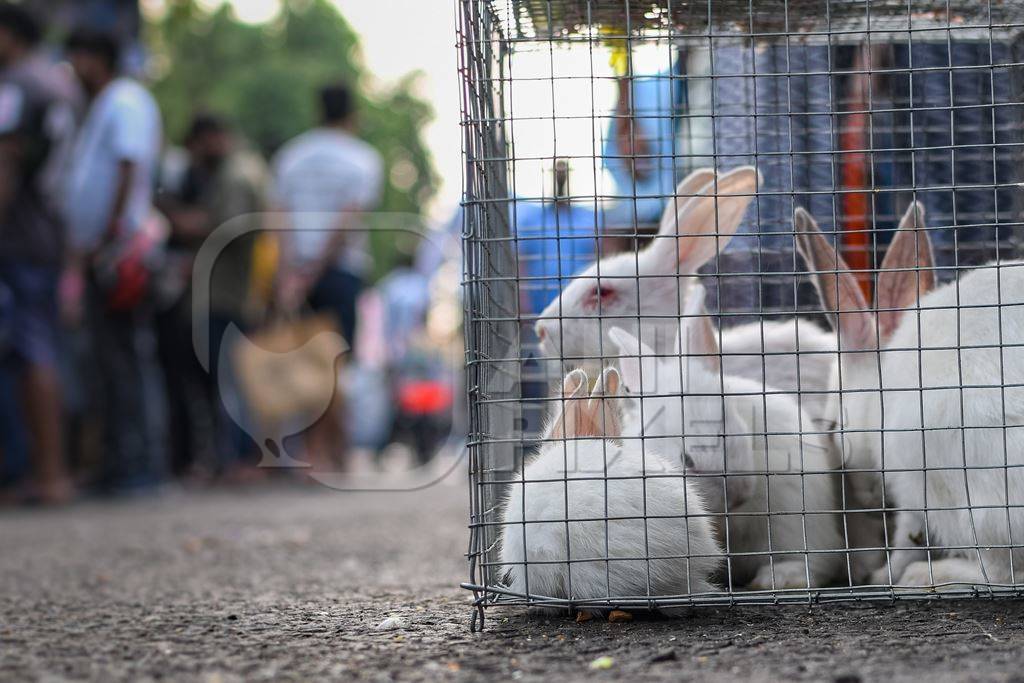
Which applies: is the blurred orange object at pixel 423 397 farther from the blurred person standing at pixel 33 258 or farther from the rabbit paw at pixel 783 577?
the rabbit paw at pixel 783 577

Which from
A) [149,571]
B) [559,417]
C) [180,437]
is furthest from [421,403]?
[559,417]

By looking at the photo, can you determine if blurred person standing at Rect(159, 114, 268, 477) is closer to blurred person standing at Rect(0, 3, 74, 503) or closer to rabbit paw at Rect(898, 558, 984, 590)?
blurred person standing at Rect(0, 3, 74, 503)

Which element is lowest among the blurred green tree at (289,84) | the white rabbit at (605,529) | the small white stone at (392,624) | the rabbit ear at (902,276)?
the small white stone at (392,624)

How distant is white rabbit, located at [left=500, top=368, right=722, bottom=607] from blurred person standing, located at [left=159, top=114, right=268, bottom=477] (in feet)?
16.9

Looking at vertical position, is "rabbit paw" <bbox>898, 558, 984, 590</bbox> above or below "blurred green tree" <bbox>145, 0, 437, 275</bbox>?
below

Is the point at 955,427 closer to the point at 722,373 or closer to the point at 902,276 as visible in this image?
the point at 722,373

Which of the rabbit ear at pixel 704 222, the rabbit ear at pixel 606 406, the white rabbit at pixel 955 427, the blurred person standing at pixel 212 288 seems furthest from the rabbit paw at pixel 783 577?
the blurred person standing at pixel 212 288

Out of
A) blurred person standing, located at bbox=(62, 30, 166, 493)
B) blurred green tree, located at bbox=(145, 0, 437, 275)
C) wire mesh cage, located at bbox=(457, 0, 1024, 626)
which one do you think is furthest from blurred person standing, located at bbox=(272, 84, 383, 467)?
blurred green tree, located at bbox=(145, 0, 437, 275)

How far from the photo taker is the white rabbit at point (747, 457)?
2.45m

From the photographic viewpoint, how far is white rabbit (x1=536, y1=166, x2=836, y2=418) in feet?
9.34

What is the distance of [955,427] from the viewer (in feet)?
7.19

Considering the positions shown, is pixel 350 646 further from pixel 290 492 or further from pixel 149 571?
pixel 290 492

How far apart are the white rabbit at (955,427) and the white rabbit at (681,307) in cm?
40

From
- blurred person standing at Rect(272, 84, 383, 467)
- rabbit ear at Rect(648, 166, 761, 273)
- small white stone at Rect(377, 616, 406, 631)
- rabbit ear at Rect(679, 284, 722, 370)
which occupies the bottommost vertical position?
small white stone at Rect(377, 616, 406, 631)
